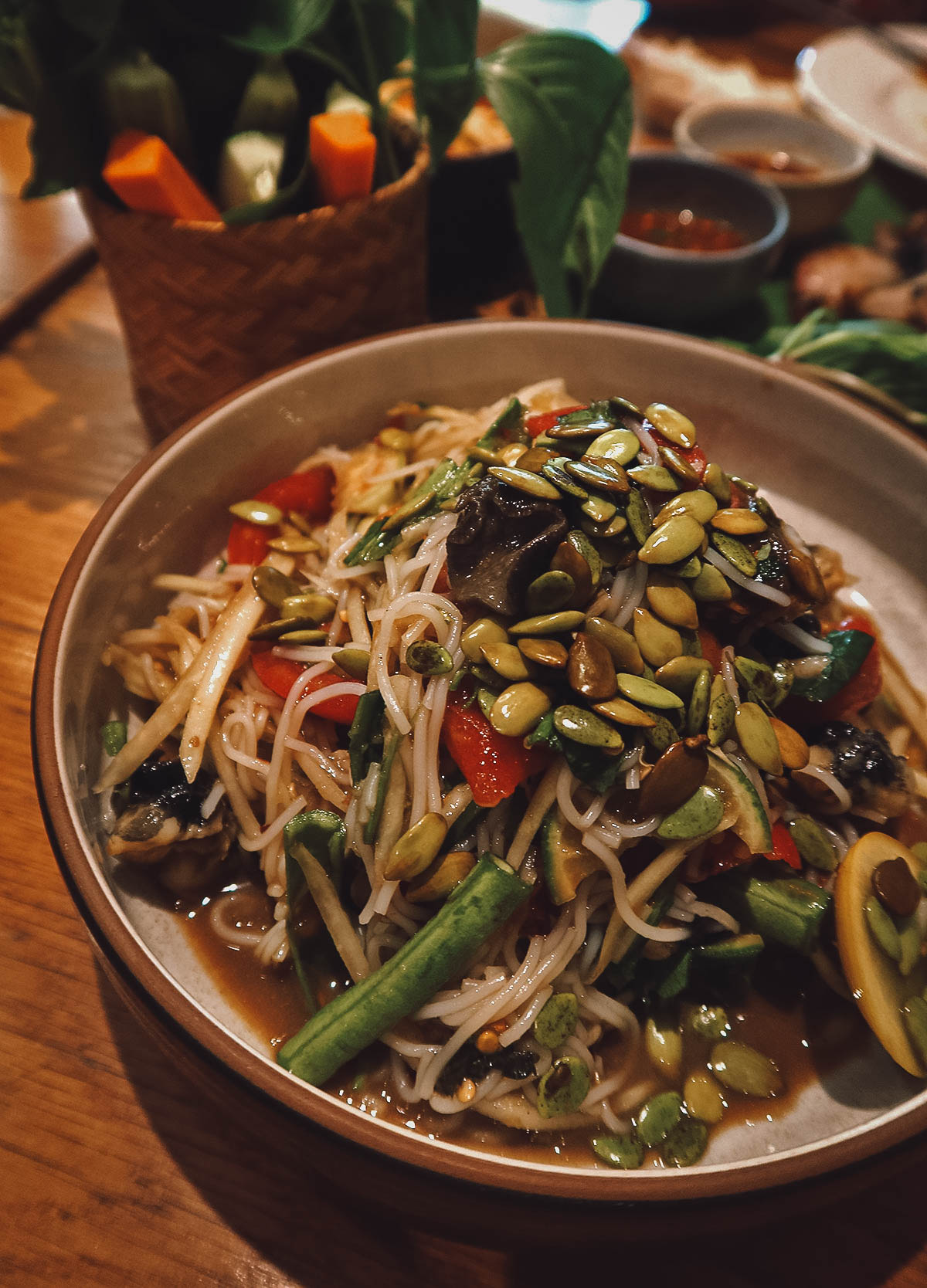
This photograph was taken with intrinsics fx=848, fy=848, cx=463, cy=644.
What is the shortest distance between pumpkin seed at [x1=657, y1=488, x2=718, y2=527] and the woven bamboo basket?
1.36 metres

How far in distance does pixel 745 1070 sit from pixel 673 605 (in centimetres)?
93

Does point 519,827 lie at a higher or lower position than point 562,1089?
higher

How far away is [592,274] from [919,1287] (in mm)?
2846

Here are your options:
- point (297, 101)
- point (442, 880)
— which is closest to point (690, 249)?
point (297, 101)

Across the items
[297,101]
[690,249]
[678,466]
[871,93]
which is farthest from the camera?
[871,93]

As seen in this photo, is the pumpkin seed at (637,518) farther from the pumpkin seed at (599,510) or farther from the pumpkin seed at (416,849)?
the pumpkin seed at (416,849)

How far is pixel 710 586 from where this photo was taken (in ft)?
5.70

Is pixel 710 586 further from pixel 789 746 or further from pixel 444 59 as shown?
pixel 444 59

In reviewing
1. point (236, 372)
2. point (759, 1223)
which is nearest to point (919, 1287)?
point (759, 1223)

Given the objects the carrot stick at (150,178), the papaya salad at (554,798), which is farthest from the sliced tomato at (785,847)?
the carrot stick at (150,178)

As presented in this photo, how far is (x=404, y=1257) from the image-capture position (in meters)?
1.54

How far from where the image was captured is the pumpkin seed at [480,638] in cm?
164

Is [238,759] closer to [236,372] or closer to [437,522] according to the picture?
[437,522]

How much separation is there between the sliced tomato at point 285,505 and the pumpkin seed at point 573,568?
901 mm
